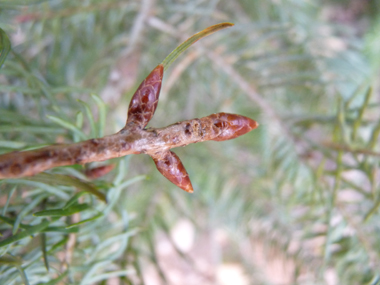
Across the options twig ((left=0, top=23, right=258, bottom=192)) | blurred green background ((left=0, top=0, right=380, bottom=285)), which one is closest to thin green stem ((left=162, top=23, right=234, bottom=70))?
twig ((left=0, top=23, right=258, bottom=192))

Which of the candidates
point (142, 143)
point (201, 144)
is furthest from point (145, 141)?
point (201, 144)

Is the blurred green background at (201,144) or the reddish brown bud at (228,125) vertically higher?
the blurred green background at (201,144)

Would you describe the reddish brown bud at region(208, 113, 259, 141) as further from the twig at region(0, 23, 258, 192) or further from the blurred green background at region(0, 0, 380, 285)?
the blurred green background at region(0, 0, 380, 285)

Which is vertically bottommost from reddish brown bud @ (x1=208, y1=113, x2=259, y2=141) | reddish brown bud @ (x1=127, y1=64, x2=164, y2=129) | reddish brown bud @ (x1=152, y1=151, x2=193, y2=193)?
reddish brown bud @ (x1=152, y1=151, x2=193, y2=193)

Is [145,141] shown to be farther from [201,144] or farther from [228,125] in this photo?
[201,144]

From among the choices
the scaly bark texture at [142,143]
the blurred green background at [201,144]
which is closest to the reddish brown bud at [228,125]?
the scaly bark texture at [142,143]

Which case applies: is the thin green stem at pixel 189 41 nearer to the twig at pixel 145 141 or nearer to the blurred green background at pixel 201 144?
the twig at pixel 145 141
